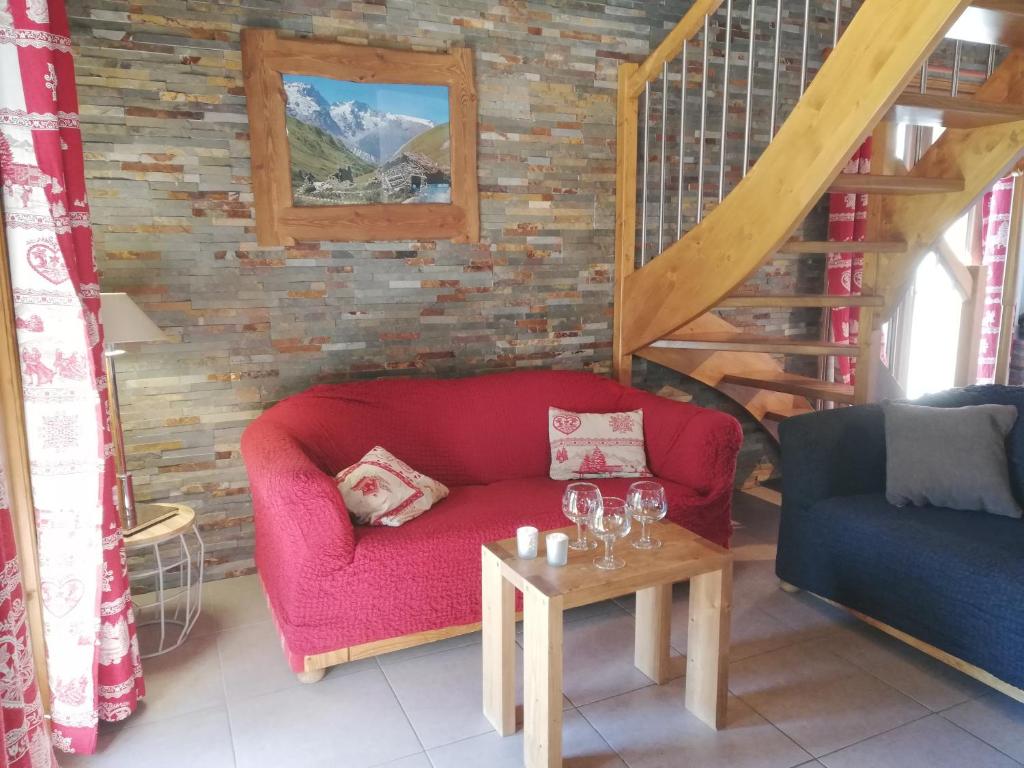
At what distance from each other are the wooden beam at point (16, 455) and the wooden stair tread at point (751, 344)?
257 cm

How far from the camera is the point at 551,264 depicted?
358 centimetres

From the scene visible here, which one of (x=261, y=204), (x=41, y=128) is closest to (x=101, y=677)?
(x=41, y=128)

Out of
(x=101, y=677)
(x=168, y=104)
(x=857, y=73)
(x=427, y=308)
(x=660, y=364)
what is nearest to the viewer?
(x=101, y=677)

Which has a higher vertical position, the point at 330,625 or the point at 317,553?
the point at 317,553

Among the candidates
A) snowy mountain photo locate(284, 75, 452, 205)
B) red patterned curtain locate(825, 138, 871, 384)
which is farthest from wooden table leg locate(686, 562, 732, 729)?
red patterned curtain locate(825, 138, 871, 384)

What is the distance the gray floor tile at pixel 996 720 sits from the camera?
1980mm

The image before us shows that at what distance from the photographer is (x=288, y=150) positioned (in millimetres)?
2951

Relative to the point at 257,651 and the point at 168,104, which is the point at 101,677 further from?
the point at 168,104

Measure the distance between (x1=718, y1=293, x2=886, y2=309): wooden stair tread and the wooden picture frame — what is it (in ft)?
3.87

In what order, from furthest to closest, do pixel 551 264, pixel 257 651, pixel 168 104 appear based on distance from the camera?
pixel 551 264, pixel 168 104, pixel 257 651

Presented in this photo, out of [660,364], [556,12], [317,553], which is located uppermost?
[556,12]

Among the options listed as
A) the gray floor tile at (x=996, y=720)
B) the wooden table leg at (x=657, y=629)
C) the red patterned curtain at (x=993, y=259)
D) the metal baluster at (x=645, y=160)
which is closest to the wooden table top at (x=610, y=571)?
the wooden table leg at (x=657, y=629)

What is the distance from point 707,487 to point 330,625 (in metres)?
1.48

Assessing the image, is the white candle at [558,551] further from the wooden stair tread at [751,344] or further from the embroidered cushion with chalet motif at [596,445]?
the wooden stair tread at [751,344]
